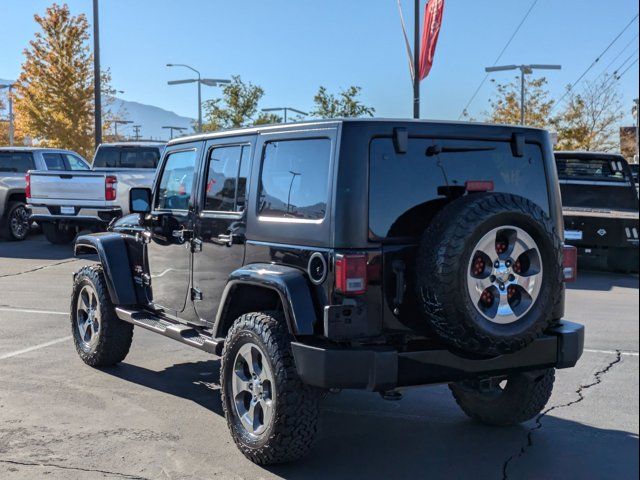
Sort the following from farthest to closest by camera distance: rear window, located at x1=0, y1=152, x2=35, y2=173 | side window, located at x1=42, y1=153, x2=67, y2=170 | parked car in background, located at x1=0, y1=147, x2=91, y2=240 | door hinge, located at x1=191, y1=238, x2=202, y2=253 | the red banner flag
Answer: the red banner flag < side window, located at x1=42, y1=153, x2=67, y2=170 < rear window, located at x1=0, y1=152, x2=35, y2=173 < parked car in background, located at x1=0, y1=147, x2=91, y2=240 < door hinge, located at x1=191, y1=238, x2=202, y2=253

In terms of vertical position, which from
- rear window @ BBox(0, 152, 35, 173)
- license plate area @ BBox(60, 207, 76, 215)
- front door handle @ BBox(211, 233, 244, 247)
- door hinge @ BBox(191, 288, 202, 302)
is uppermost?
rear window @ BBox(0, 152, 35, 173)

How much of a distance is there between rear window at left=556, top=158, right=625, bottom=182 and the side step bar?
425 inches

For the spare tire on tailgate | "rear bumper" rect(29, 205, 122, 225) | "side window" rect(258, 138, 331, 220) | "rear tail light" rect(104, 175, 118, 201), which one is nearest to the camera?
the spare tire on tailgate

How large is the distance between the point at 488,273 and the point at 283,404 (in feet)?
4.27

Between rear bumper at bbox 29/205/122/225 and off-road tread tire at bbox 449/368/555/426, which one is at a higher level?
rear bumper at bbox 29/205/122/225

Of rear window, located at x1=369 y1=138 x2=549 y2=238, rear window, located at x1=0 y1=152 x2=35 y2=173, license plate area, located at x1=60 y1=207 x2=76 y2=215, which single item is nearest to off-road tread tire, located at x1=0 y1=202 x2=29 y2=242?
rear window, located at x1=0 y1=152 x2=35 y2=173

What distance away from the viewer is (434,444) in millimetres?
4770

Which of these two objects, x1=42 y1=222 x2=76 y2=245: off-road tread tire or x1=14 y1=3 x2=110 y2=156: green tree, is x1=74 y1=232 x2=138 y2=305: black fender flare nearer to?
x1=42 y1=222 x2=76 y2=245: off-road tread tire

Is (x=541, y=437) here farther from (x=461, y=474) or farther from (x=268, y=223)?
(x=268, y=223)

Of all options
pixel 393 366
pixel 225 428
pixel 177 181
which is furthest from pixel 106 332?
pixel 393 366

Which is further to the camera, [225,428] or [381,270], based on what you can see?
[225,428]

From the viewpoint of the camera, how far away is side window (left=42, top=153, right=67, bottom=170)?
17.2 metres

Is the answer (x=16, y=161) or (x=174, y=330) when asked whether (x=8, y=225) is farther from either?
(x=174, y=330)

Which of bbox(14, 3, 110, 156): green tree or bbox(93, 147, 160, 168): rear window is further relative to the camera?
bbox(14, 3, 110, 156): green tree
